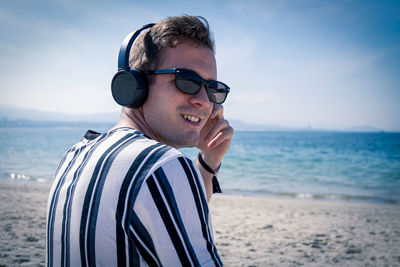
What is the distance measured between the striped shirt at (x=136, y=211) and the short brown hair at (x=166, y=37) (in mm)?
837

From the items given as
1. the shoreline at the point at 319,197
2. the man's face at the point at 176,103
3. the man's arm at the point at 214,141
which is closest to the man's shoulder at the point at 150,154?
the man's face at the point at 176,103

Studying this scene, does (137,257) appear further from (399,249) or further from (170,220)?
(399,249)

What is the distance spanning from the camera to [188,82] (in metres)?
1.70

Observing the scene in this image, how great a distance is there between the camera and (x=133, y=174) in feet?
3.10

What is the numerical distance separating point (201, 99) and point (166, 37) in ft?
1.49

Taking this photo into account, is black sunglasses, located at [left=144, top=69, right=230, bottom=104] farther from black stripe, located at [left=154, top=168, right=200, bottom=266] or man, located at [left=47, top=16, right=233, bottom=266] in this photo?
black stripe, located at [left=154, top=168, right=200, bottom=266]

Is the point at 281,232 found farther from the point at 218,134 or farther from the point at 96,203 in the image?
the point at 96,203

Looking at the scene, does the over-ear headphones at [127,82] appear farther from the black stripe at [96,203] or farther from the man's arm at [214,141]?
the man's arm at [214,141]

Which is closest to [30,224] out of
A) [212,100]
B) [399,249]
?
[212,100]

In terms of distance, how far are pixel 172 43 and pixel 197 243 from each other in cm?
124

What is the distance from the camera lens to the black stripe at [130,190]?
0.93 meters

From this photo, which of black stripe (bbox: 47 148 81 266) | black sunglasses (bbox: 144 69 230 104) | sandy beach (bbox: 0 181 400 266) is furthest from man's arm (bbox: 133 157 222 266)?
sandy beach (bbox: 0 181 400 266)

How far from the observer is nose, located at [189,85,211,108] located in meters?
1.75

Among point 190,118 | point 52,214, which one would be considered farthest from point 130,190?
point 190,118
